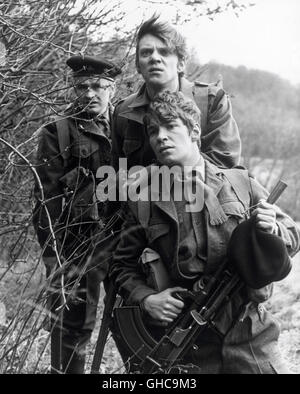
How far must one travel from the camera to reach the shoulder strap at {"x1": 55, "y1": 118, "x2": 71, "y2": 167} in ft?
13.6

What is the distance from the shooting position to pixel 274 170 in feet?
58.3

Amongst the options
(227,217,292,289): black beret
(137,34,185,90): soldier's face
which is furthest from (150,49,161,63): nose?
(227,217,292,289): black beret

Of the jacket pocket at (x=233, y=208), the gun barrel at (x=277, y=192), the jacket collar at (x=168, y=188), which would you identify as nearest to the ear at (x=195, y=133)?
the jacket collar at (x=168, y=188)

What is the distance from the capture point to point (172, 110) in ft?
9.80

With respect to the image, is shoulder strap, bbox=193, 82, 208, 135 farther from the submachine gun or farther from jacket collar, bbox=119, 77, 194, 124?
the submachine gun

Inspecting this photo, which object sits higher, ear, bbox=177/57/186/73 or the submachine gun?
ear, bbox=177/57/186/73

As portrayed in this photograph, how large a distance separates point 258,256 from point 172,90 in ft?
4.30

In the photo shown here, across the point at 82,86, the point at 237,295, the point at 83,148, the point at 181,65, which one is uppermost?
the point at 181,65

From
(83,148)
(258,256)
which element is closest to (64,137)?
(83,148)

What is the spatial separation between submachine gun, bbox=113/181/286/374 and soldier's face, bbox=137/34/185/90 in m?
1.10

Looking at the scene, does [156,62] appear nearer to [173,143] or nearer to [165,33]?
[165,33]

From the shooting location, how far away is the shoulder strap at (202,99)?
3.68 metres

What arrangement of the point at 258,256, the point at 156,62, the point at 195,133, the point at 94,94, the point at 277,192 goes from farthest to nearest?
the point at 94,94 → the point at 156,62 → the point at 195,133 → the point at 277,192 → the point at 258,256

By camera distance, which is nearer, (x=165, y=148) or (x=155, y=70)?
(x=165, y=148)
